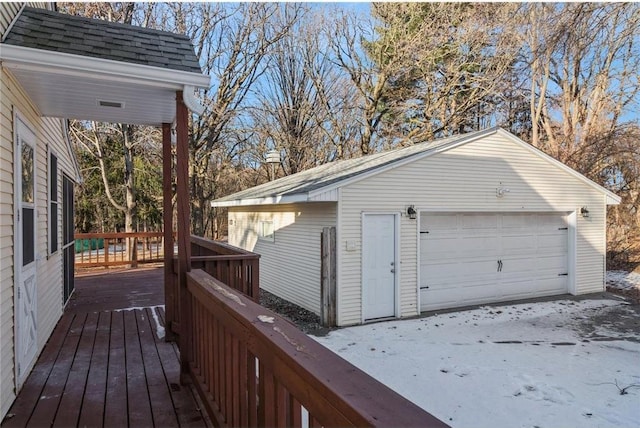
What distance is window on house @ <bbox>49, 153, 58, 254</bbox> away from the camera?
4.68m

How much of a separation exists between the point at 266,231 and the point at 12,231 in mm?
8223

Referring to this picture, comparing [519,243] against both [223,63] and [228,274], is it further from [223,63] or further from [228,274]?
[223,63]

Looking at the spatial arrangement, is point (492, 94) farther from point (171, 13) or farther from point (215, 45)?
point (171, 13)

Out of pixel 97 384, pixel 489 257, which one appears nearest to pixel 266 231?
pixel 489 257

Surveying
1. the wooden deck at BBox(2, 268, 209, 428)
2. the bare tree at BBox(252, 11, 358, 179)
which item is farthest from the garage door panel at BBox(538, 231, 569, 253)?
the bare tree at BBox(252, 11, 358, 179)

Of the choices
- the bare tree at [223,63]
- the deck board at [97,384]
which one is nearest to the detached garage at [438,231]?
the deck board at [97,384]

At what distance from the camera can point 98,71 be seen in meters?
2.85

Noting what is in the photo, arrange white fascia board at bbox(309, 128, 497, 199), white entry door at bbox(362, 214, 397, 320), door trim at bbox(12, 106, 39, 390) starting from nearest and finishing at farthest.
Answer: door trim at bbox(12, 106, 39, 390), white fascia board at bbox(309, 128, 497, 199), white entry door at bbox(362, 214, 397, 320)

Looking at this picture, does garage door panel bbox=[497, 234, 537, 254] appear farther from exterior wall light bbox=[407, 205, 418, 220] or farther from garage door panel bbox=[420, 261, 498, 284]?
Result: exterior wall light bbox=[407, 205, 418, 220]

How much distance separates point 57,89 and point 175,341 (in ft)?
8.17

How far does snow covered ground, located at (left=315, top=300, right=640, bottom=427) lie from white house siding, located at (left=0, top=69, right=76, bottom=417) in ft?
12.2

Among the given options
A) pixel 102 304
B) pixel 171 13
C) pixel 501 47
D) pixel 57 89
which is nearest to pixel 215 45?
pixel 171 13

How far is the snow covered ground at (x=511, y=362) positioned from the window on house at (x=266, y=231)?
13.1ft

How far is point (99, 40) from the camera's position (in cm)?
305
